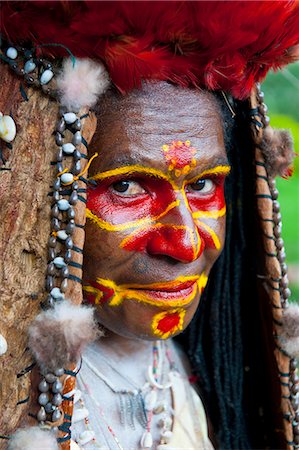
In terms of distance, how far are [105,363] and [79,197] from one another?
1.73ft

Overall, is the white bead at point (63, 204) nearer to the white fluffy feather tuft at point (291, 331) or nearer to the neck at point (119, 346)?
the neck at point (119, 346)

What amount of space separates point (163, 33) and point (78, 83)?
0.19 m

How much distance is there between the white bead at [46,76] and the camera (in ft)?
3.96

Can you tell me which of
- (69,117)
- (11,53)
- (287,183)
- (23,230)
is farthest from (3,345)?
(287,183)

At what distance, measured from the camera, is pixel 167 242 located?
1.33 m

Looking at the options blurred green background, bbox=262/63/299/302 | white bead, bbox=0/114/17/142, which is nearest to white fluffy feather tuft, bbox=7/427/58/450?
white bead, bbox=0/114/17/142

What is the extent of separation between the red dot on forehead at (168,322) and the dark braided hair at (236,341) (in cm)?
34

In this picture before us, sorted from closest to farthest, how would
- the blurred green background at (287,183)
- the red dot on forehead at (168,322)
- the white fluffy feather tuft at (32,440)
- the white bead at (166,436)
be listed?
the white fluffy feather tuft at (32,440) → the red dot on forehead at (168,322) → the white bead at (166,436) → the blurred green background at (287,183)

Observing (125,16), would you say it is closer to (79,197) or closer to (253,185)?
(79,197)

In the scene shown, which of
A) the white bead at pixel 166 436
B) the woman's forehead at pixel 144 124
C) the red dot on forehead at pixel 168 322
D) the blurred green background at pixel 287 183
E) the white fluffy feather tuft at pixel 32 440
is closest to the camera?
the white fluffy feather tuft at pixel 32 440

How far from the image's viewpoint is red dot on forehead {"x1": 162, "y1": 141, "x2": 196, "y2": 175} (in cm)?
132

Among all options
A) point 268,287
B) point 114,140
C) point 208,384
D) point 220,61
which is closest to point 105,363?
point 208,384

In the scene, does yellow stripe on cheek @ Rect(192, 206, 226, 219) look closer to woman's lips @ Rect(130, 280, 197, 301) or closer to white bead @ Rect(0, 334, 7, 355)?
woman's lips @ Rect(130, 280, 197, 301)

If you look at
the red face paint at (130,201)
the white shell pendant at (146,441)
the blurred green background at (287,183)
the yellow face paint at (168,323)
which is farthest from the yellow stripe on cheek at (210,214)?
the blurred green background at (287,183)
